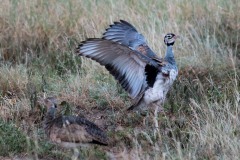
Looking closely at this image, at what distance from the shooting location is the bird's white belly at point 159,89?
7277mm

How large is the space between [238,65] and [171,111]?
181 cm

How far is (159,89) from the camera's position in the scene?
7297mm

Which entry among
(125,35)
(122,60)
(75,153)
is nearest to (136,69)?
(122,60)

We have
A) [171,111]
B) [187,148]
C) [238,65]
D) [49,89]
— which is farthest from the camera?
[238,65]

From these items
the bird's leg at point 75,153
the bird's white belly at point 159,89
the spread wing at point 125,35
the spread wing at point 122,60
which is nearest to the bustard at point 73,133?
the bird's leg at point 75,153

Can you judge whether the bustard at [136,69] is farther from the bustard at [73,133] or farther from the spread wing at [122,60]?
the bustard at [73,133]

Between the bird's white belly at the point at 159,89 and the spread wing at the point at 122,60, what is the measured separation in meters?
0.09

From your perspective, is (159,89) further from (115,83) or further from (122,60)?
(115,83)

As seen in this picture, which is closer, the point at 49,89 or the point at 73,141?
the point at 73,141

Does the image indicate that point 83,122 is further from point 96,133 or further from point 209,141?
point 209,141

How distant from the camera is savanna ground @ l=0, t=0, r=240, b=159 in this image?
21.8 ft

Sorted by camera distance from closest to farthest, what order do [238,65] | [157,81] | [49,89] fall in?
[157,81], [49,89], [238,65]

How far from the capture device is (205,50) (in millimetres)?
9492

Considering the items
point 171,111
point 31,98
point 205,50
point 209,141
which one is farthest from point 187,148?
point 205,50
